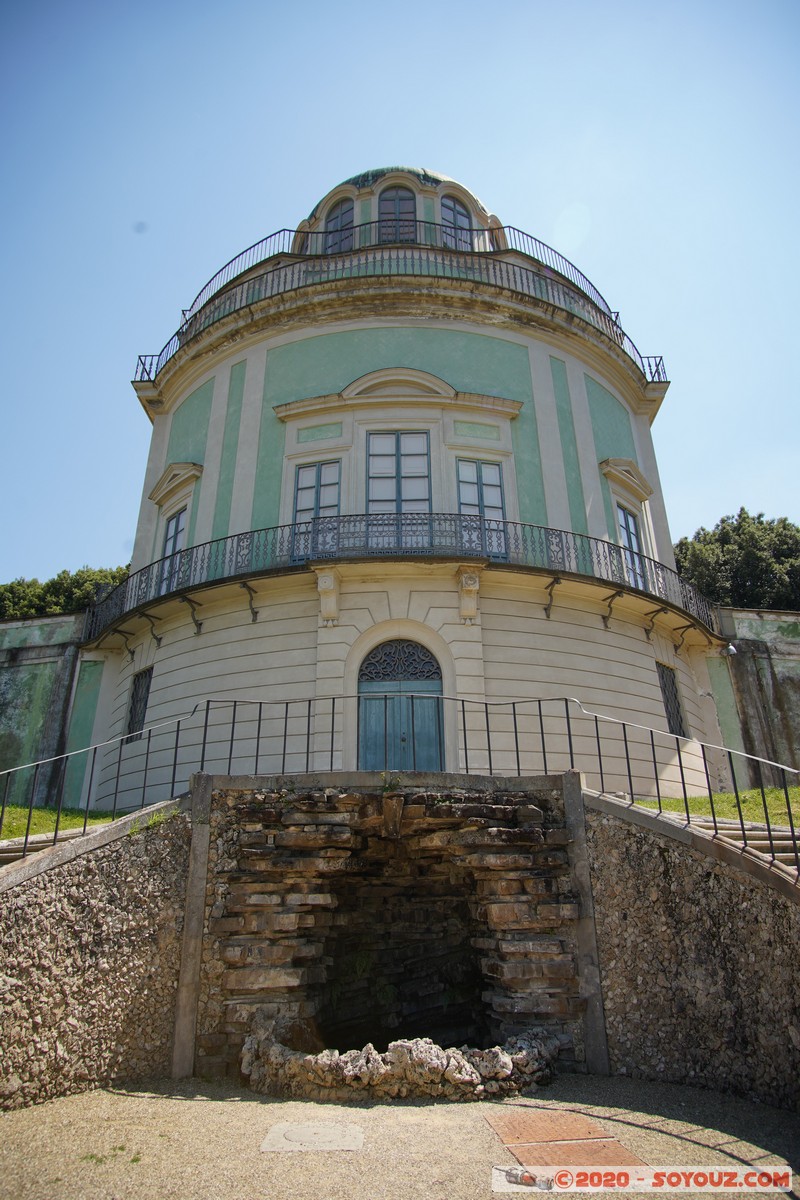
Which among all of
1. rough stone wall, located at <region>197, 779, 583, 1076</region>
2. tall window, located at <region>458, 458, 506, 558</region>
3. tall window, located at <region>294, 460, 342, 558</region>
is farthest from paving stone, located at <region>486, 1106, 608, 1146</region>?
tall window, located at <region>294, 460, 342, 558</region>

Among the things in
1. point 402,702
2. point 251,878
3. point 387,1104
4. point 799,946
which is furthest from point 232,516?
point 799,946

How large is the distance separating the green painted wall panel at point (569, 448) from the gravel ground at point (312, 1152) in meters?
10.3

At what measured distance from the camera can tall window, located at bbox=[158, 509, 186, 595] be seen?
48.4 feet

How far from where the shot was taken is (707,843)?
7.21m

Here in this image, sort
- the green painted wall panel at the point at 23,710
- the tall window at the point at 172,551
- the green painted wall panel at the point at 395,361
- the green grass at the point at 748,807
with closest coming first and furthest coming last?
the green grass at the point at 748,807 < the tall window at the point at 172,551 < the green painted wall panel at the point at 395,361 < the green painted wall panel at the point at 23,710

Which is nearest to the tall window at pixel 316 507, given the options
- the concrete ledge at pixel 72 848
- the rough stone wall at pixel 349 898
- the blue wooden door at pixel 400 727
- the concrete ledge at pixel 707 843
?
the blue wooden door at pixel 400 727

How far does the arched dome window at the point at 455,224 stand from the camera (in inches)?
746

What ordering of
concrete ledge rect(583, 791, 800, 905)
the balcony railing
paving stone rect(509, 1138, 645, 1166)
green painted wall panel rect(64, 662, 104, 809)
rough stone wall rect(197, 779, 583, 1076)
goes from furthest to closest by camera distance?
green painted wall panel rect(64, 662, 104, 809), the balcony railing, rough stone wall rect(197, 779, 583, 1076), concrete ledge rect(583, 791, 800, 905), paving stone rect(509, 1138, 645, 1166)

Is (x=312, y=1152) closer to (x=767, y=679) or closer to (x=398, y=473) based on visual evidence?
(x=398, y=473)

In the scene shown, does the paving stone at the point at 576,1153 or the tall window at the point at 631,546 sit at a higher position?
the tall window at the point at 631,546

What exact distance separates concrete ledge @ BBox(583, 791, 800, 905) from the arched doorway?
4163 millimetres

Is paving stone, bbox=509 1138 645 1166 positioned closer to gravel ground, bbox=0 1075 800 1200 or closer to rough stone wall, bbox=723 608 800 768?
gravel ground, bbox=0 1075 800 1200

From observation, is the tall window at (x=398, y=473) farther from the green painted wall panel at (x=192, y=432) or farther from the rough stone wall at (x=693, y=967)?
the rough stone wall at (x=693, y=967)

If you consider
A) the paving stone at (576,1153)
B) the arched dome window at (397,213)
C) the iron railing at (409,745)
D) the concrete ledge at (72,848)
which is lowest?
the paving stone at (576,1153)
